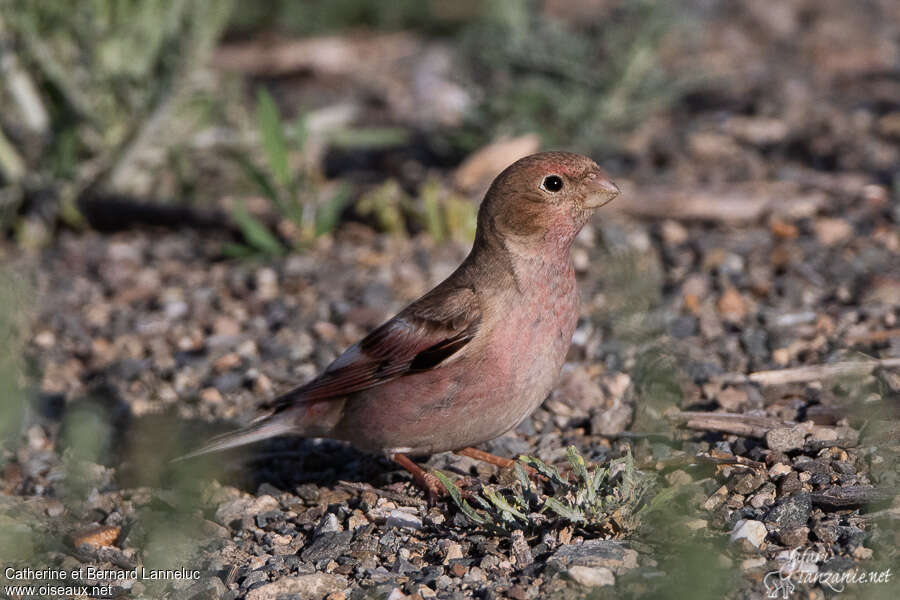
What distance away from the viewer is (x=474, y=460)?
15.2ft

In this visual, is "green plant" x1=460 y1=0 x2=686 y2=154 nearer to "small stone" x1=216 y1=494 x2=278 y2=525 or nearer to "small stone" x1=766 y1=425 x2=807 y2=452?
"small stone" x1=766 y1=425 x2=807 y2=452

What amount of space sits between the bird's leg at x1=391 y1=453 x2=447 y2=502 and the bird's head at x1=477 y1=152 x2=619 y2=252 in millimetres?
952

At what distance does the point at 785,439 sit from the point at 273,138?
3482 millimetres

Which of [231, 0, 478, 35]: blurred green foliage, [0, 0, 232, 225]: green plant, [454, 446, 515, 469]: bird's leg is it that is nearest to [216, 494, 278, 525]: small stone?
[454, 446, 515, 469]: bird's leg

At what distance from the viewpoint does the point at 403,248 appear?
6.61m

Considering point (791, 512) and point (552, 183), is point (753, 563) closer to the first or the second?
point (791, 512)

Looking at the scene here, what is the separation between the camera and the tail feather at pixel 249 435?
4.43 metres

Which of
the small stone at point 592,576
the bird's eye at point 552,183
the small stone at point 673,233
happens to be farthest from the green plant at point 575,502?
the small stone at point 673,233

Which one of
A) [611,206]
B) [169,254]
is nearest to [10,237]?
[169,254]

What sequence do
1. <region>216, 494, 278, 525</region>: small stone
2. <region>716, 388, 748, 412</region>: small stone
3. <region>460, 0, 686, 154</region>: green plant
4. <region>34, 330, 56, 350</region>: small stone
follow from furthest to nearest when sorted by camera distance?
1. <region>460, 0, 686, 154</region>: green plant
2. <region>34, 330, 56, 350</region>: small stone
3. <region>716, 388, 748, 412</region>: small stone
4. <region>216, 494, 278, 525</region>: small stone

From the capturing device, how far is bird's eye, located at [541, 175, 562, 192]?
13.6 feet

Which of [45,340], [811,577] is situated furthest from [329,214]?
[811,577]

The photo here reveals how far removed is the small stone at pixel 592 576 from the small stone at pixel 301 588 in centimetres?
78

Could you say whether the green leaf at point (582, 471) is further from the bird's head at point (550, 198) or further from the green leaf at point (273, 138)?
the green leaf at point (273, 138)
